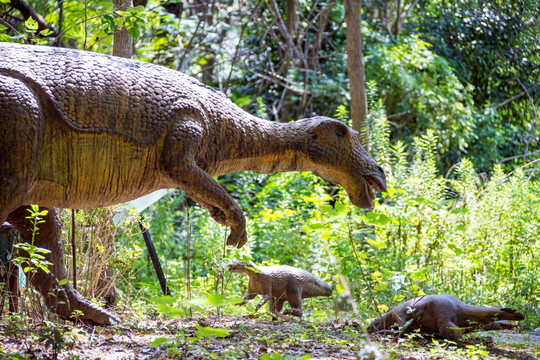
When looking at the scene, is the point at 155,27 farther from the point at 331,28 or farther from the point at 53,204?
the point at 53,204

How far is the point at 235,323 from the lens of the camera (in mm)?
4230

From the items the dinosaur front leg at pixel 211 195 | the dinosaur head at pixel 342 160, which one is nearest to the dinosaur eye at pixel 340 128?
the dinosaur head at pixel 342 160

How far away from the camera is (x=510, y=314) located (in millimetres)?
3855

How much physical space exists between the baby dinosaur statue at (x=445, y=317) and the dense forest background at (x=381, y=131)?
0.75 m

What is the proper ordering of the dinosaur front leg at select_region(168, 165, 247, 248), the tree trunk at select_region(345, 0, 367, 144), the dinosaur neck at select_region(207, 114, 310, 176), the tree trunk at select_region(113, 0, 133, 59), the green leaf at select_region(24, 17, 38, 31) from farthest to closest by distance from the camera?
the tree trunk at select_region(345, 0, 367, 144)
the tree trunk at select_region(113, 0, 133, 59)
the green leaf at select_region(24, 17, 38, 31)
the dinosaur neck at select_region(207, 114, 310, 176)
the dinosaur front leg at select_region(168, 165, 247, 248)

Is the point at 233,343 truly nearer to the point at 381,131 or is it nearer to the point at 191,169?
the point at 191,169

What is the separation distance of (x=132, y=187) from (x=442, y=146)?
27.6ft

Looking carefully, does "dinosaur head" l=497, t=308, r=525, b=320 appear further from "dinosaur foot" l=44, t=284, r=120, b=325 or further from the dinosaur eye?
"dinosaur foot" l=44, t=284, r=120, b=325

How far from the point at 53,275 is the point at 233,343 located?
1.16m

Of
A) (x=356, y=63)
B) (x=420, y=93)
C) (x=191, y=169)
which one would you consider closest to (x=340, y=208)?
(x=191, y=169)

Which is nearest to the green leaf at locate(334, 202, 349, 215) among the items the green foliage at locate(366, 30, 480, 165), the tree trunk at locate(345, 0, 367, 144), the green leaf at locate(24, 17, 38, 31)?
the green leaf at locate(24, 17, 38, 31)

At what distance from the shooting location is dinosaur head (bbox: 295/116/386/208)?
3779 millimetres

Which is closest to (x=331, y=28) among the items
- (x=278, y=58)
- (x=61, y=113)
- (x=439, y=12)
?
(x=278, y=58)

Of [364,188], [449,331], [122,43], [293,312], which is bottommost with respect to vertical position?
[293,312]
